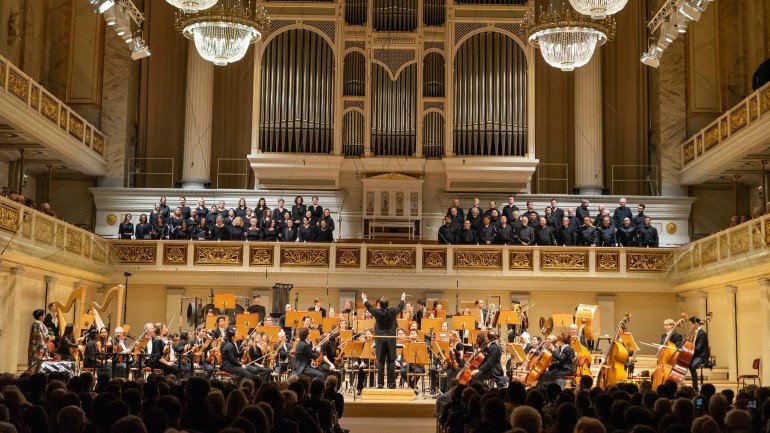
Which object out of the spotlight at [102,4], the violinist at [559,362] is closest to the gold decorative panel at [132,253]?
the spotlight at [102,4]

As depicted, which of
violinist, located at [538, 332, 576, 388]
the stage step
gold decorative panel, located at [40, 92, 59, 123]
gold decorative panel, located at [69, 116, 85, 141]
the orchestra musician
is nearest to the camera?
violinist, located at [538, 332, 576, 388]

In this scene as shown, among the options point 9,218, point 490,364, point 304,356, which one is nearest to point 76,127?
point 9,218

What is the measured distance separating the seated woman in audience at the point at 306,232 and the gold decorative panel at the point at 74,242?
12.7 ft

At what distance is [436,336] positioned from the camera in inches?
526

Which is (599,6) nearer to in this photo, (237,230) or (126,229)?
(237,230)

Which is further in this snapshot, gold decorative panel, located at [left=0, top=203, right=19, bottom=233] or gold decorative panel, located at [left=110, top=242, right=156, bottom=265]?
gold decorative panel, located at [left=110, top=242, right=156, bottom=265]

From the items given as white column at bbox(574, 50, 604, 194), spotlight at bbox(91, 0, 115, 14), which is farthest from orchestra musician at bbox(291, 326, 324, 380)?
white column at bbox(574, 50, 604, 194)

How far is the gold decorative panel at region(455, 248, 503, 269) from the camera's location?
18.2 metres

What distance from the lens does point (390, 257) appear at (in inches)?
719

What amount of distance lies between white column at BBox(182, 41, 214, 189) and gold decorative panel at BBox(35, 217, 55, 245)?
5.04 meters

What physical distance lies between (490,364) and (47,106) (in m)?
9.79

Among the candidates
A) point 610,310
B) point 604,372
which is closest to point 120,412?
point 604,372

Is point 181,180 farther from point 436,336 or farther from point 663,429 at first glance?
point 663,429

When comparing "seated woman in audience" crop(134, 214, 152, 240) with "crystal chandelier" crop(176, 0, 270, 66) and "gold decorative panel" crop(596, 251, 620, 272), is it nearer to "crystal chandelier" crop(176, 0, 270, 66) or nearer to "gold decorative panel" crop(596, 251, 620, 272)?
"crystal chandelier" crop(176, 0, 270, 66)
